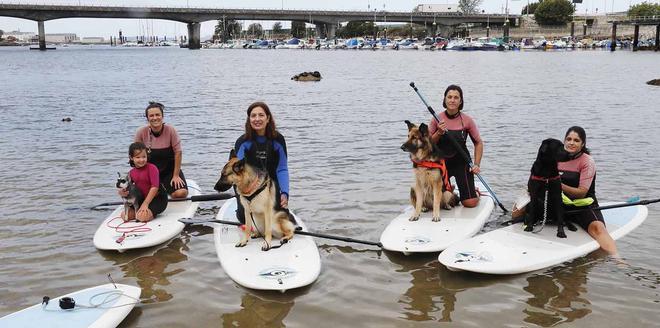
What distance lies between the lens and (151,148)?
9.38 m

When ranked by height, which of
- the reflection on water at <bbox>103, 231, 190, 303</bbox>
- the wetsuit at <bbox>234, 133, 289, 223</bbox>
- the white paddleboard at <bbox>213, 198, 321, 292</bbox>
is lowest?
the reflection on water at <bbox>103, 231, 190, 303</bbox>

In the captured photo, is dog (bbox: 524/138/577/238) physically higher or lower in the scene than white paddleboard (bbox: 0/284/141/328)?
higher

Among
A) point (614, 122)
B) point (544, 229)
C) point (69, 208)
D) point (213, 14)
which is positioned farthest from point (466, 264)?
point (213, 14)

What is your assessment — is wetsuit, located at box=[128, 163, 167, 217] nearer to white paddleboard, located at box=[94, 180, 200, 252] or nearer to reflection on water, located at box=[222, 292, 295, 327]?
white paddleboard, located at box=[94, 180, 200, 252]

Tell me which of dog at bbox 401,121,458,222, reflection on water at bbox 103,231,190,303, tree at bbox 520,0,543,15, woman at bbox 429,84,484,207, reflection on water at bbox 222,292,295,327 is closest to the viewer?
reflection on water at bbox 222,292,295,327

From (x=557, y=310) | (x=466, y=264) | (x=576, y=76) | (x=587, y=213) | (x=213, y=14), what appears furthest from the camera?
(x=213, y=14)

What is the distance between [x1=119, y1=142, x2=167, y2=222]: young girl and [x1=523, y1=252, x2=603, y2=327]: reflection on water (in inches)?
212

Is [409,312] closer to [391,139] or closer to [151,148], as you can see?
[151,148]

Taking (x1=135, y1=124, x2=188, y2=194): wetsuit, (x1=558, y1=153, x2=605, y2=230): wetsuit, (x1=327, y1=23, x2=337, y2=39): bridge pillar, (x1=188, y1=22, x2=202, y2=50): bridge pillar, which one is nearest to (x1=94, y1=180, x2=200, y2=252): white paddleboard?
(x1=135, y1=124, x2=188, y2=194): wetsuit

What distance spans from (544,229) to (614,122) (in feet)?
46.9

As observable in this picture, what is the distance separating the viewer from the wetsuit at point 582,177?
743 centimetres

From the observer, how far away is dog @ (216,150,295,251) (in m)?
6.52

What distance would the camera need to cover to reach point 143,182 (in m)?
8.49

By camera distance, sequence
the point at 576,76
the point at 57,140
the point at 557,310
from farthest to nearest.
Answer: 1. the point at 576,76
2. the point at 57,140
3. the point at 557,310
